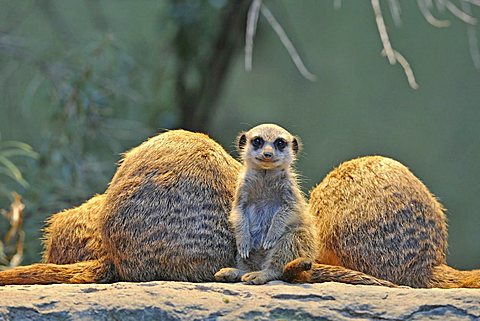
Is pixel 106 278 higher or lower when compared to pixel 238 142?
lower

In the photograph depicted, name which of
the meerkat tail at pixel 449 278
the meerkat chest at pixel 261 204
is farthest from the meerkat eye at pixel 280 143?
the meerkat tail at pixel 449 278

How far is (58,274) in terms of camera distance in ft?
13.7

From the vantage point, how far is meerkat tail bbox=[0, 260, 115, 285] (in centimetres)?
415

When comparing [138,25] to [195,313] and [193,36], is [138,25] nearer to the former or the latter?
[193,36]

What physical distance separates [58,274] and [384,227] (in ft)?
4.70

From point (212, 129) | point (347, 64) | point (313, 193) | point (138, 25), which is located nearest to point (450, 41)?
point (347, 64)

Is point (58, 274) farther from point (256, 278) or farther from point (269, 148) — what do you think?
point (269, 148)

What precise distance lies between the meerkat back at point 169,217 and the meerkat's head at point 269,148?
21 centimetres

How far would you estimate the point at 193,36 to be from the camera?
8.23 m

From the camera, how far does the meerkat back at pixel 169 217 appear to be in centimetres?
408

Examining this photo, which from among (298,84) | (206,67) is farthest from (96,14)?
(298,84)

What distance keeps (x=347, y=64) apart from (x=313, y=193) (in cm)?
428

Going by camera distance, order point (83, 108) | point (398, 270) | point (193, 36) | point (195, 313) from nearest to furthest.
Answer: point (195, 313) < point (398, 270) < point (83, 108) < point (193, 36)

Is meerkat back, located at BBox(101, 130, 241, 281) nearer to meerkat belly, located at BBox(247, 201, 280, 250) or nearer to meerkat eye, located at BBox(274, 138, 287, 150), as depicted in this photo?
meerkat belly, located at BBox(247, 201, 280, 250)
